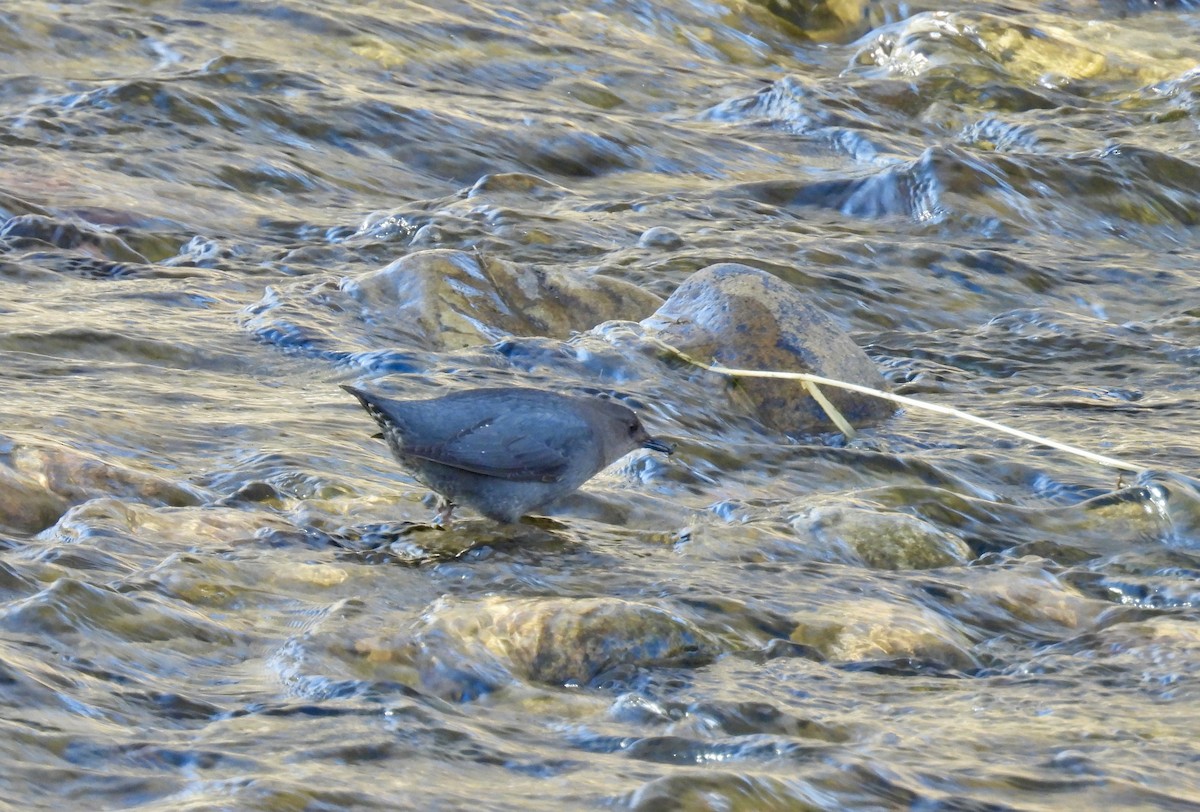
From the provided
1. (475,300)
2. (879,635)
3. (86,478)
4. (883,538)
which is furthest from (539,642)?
(475,300)

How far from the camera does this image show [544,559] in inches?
193

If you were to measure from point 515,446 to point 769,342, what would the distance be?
6.77ft

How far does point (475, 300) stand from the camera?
7.16 m

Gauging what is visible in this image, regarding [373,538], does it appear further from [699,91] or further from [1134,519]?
[699,91]

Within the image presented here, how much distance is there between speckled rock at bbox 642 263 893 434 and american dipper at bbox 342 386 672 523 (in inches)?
65.6

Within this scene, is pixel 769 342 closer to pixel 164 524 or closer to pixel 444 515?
pixel 444 515

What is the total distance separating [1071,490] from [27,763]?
4.01 m

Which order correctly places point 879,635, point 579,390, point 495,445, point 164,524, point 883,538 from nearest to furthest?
1. point 879,635
2. point 164,524
3. point 495,445
4. point 883,538
5. point 579,390

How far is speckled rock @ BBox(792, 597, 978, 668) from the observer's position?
14.3 ft

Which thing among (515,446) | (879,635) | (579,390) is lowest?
(579,390)

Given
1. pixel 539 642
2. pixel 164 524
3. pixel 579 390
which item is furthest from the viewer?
pixel 579 390

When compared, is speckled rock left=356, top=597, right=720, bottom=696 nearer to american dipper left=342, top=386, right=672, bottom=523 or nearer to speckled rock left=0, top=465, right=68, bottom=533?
american dipper left=342, top=386, right=672, bottom=523

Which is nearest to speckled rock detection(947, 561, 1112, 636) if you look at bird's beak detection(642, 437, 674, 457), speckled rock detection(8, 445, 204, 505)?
bird's beak detection(642, 437, 674, 457)

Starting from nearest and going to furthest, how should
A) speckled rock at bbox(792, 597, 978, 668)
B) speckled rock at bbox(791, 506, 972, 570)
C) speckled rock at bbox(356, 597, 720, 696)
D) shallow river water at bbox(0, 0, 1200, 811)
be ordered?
shallow river water at bbox(0, 0, 1200, 811), speckled rock at bbox(356, 597, 720, 696), speckled rock at bbox(792, 597, 978, 668), speckled rock at bbox(791, 506, 972, 570)
